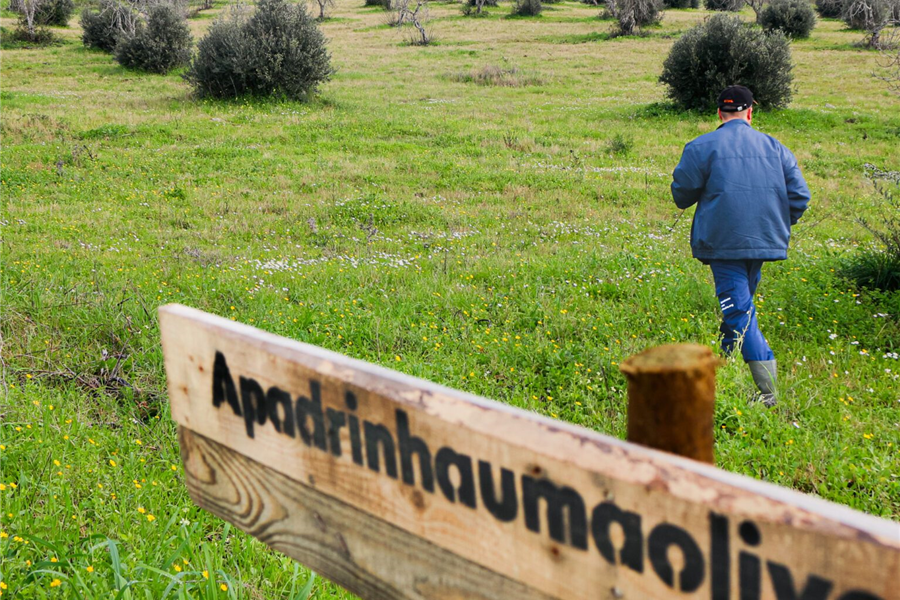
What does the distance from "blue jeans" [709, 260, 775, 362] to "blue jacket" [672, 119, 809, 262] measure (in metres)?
0.13

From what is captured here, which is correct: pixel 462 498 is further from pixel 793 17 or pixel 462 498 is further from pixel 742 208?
pixel 793 17

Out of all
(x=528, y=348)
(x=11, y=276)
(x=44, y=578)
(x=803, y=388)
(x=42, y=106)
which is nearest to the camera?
(x=44, y=578)

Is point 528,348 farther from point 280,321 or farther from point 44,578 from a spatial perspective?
point 44,578

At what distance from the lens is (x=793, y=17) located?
3484 cm

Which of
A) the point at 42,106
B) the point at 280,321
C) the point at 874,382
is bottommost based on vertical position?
the point at 874,382

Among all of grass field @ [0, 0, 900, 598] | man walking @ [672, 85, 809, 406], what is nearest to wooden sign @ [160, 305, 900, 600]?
grass field @ [0, 0, 900, 598]

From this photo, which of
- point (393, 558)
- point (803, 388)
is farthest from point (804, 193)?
point (393, 558)

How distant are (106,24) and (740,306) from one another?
3327 cm

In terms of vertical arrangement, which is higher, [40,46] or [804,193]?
[40,46]

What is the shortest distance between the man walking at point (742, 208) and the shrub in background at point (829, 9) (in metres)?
47.9

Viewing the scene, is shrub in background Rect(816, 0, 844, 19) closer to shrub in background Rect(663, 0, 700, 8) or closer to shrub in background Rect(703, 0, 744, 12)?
shrub in background Rect(703, 0, 744, 12)

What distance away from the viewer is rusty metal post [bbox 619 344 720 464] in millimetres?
979

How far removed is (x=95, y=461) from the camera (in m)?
3.41

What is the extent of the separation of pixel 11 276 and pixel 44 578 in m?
4.42
